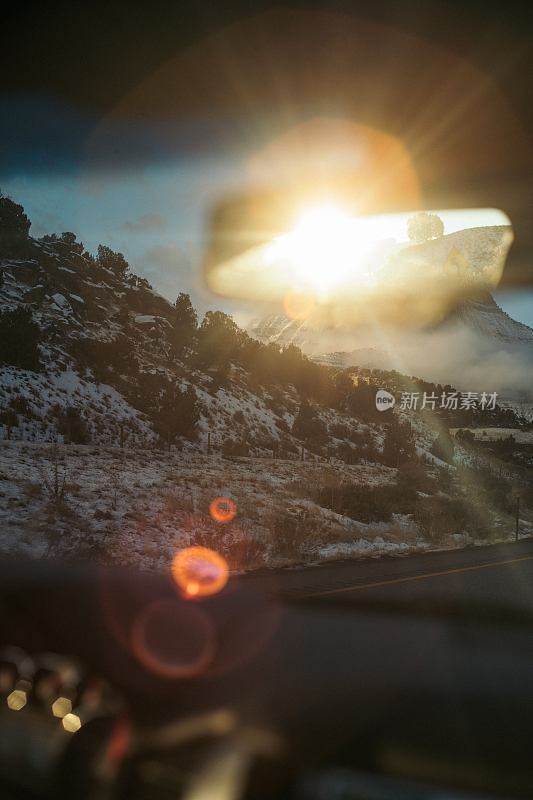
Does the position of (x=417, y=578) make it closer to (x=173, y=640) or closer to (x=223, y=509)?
(x=173, y=640)

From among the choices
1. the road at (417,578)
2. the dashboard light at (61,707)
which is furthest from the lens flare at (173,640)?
the road at (417,578)

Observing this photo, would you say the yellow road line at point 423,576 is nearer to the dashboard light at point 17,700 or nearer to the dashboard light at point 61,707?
the dashboard light at point 17,700

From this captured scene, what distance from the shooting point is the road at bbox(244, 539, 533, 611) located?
29.7 feet

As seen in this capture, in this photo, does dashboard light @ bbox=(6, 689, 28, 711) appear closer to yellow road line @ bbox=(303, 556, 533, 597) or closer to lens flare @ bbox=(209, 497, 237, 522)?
yellow road line @ bbox=(303, 556, 533, 597)

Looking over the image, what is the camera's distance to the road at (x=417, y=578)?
906 centimetres

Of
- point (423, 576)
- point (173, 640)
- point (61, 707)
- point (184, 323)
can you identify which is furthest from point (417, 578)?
point (184, 323)

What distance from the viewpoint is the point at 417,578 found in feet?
37.0

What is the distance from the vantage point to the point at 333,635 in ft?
10.1

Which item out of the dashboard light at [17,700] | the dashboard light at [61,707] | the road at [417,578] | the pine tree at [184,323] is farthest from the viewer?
the pine tree at [184,323]

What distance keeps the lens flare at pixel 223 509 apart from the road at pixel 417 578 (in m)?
5.70

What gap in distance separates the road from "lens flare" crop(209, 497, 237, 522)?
5.70 meters

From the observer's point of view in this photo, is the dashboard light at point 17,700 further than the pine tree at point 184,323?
No

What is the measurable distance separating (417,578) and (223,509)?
9.73 meters

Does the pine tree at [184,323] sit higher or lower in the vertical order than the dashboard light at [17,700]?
higher
